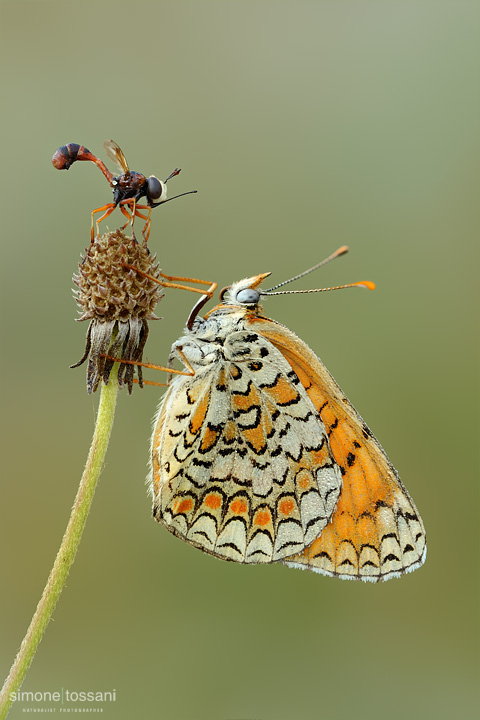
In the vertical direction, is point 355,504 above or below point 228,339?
below

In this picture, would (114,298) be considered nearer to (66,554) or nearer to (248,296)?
(248,296)

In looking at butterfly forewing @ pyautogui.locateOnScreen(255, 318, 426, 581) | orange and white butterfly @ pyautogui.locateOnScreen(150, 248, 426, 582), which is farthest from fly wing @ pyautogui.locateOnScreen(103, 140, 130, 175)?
butterfly forewing @ pyautogui.locateOnScreen(255, 318, 426, 581)

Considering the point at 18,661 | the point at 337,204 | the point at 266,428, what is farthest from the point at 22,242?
the point at 18,661

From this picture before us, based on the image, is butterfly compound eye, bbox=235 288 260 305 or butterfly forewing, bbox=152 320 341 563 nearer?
butterfly forewing, bbox=152 320 341 563

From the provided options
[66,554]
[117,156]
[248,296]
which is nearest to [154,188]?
[117,156]

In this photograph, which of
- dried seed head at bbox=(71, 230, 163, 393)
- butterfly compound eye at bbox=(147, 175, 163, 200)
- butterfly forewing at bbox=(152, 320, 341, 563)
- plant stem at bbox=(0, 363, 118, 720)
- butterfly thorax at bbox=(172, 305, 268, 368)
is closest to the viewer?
plant stem at bbox=(0, 363, 118, 720)

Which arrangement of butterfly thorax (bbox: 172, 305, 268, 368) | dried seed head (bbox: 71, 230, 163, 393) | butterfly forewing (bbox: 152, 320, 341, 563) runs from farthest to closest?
butterfly thorax (bbox: 172, 305, 268, 368), butterfly forewing (bbox: 152, 320, 341, 563), dried seed head (bbox: 71, 230, 163, 393)

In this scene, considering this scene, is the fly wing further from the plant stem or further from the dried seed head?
the plant stem
